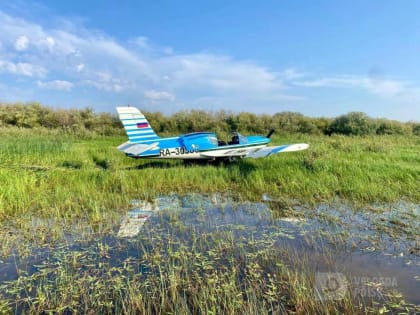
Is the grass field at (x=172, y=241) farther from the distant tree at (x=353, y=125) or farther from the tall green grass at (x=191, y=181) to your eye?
the distant tree at (x=353, y=125)

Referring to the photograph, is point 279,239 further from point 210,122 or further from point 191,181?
point 210,122

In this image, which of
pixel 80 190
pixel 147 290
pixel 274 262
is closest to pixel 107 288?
pixel 147 290

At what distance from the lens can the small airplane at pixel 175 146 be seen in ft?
32.8

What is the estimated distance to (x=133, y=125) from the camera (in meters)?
10.4

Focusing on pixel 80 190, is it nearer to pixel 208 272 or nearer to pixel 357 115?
pixel 208 272

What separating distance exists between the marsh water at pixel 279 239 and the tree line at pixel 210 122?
15.5 m

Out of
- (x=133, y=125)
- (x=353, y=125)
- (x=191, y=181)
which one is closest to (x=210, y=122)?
(x=353, y=125)

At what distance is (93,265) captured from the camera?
12.8ft

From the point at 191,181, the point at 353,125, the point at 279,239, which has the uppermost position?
the point at 353,125

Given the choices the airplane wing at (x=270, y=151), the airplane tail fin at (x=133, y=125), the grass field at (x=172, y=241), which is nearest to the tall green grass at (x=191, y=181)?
the grass field at (x=172, y=241)

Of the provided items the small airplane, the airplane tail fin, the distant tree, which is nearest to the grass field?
the small airplane

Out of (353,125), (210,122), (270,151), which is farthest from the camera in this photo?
(210,122)

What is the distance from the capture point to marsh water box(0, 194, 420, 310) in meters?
3.74

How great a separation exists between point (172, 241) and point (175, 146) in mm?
5800
